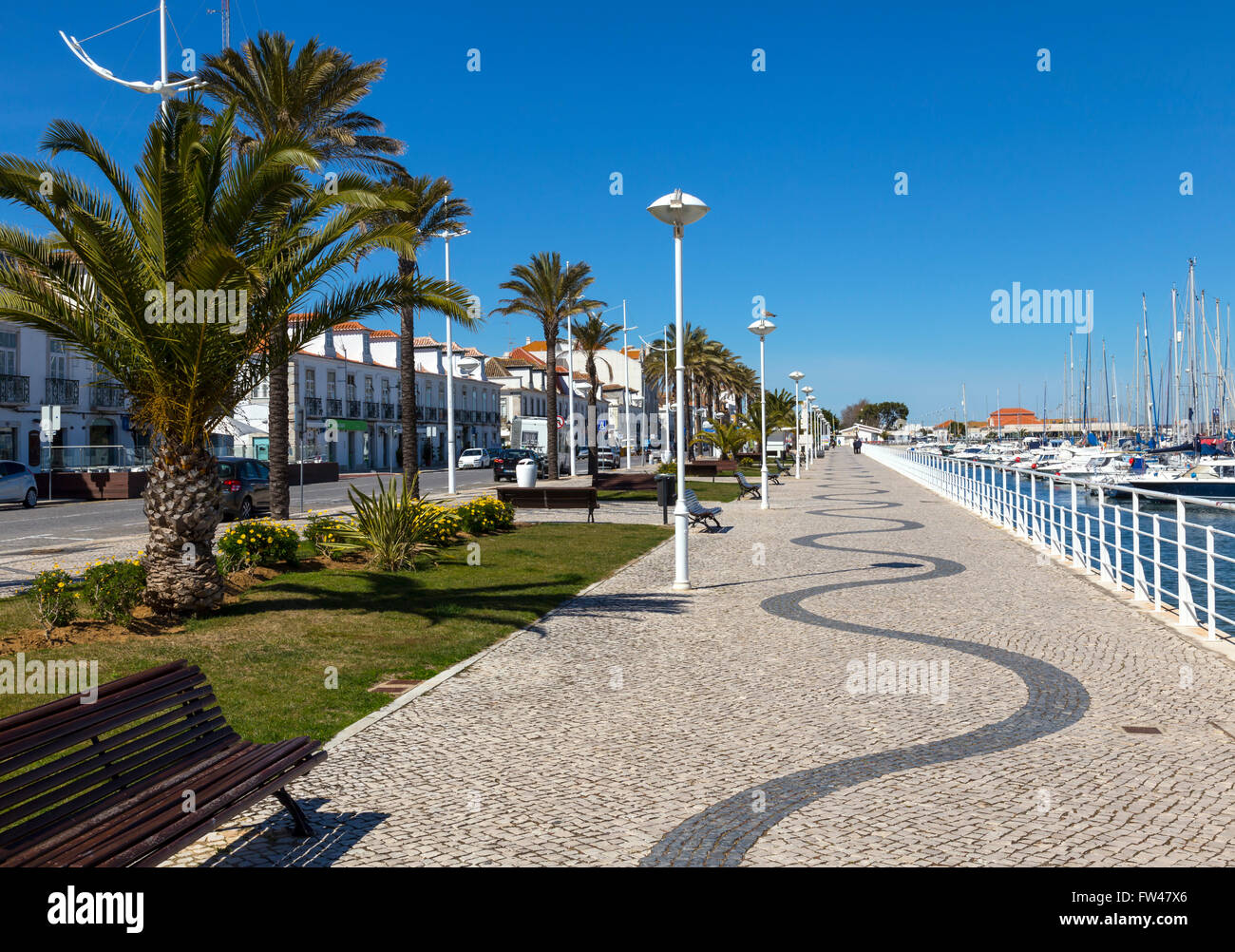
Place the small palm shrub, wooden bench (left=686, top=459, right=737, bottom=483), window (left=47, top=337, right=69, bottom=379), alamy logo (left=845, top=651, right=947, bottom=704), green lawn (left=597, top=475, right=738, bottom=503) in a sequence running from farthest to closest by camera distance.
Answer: wooden bench (left=686, top=459, right=737, bottom=483), window (left=47, top=337, right=69, bottom=379), green lawn (left=597, top=475, right=738, bottom=503), the small palm shrub, alamy logo (left=845, top=651, right=947, bottom=704)

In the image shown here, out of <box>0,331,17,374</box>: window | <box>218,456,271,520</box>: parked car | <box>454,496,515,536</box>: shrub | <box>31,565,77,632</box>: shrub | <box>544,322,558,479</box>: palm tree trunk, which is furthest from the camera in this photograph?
<box>544,322,558,479</box>: palm tree trunk

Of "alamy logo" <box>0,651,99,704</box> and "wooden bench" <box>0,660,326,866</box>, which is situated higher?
"wooden bench" <box>0,660,326,866</box>

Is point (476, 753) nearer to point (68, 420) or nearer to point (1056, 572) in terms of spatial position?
point (1056, 572)

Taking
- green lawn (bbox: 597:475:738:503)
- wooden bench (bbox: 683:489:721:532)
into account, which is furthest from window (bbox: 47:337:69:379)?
wooden bench (bbox: 683:489:721:532)

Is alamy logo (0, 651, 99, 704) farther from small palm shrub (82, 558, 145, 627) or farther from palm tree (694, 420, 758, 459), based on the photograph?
palm tree (694, 420, 758, 459)

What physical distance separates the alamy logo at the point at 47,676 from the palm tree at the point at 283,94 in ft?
43.1

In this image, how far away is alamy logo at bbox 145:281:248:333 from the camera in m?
9.18

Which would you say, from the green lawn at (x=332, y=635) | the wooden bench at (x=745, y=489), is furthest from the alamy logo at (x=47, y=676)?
the wooden bench at (x=745, y=489)

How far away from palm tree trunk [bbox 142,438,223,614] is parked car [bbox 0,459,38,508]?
23.5 m

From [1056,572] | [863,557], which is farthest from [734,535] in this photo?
[1056,572]

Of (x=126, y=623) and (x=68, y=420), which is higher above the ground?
(x=68, y=420)

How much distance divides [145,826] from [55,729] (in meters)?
0.55
